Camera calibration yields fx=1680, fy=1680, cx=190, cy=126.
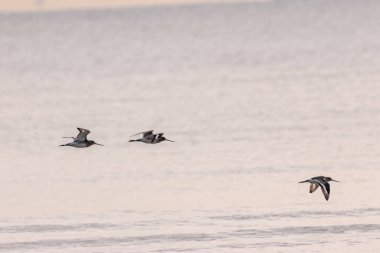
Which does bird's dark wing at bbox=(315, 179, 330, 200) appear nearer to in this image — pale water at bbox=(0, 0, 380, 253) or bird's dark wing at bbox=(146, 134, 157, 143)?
pale water at bbox=(0, 0, 380, 253)

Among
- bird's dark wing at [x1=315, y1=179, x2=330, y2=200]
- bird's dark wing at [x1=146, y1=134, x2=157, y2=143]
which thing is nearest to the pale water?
bird's dark wing at [x1=315, y1=179, x2=330, y2=200]

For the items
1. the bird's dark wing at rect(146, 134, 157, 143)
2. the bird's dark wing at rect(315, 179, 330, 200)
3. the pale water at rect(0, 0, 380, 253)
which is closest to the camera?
the bird's dark wing at rect(315, 179, 330, 200)

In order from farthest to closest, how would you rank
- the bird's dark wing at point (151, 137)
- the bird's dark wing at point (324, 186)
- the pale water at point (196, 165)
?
the bird's dark wing at point (151, 137), the pale water at point (196, 165), the bird's dark wing at point (324, 186)

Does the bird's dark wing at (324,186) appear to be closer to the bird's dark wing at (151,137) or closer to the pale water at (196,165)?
the pale water at (196,165)

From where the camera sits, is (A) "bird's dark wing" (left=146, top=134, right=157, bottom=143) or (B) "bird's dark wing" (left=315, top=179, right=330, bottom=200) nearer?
(B) "bird's dark wing" (left=315, top=179, right=330, bottom=200)

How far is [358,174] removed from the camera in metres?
53.6

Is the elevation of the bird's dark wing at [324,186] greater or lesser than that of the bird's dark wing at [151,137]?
lesser

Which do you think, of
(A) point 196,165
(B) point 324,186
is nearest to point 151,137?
(B) point 324,186

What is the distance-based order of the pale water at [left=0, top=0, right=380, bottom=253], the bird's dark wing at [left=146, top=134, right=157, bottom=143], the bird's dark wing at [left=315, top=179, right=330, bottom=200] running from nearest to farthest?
the bird's dark wing at [left=315, top=179, right=330, bottom=200]
the pale water at [left=0, top=0, right=380, bottom=253]
the bird's dark wing at [left=146, top=134, right=157, bottom=143]

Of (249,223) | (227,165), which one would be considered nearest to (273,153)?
(227,165)

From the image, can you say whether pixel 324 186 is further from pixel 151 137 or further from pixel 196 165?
pixel 196 165

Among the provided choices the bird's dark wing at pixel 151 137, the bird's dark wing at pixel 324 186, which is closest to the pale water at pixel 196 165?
the bird's dark wing at pixel 324 186

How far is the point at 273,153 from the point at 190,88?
1623 inches

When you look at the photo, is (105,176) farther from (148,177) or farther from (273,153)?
(273,153)
